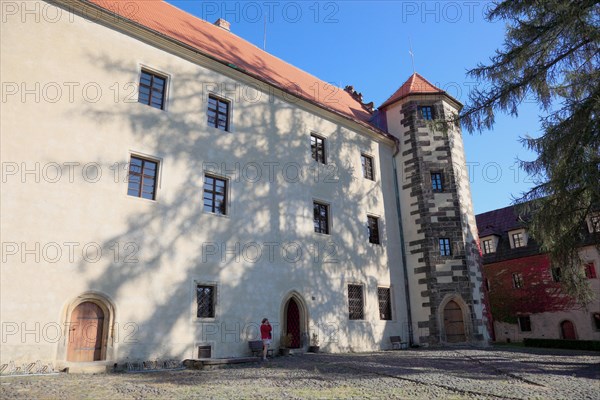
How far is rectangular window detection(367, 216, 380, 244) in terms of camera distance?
2022cm

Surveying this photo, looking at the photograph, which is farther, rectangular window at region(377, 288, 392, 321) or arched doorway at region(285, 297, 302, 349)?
rectangular window at region(377, 288, 392, 321)

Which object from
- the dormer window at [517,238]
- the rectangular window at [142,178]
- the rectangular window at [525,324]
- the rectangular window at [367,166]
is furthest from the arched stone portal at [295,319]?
the dormer window at [517,238]

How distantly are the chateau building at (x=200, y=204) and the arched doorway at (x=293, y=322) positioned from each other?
0.17 ft

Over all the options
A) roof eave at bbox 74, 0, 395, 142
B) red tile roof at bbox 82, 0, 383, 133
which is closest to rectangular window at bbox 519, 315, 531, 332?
roof eave at bbox 74, 0, 395, 142

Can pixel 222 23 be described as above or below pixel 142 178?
above

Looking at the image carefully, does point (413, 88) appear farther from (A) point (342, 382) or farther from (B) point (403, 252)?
(A) point (342, 382)

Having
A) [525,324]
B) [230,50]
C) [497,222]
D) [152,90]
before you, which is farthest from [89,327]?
[497,222]

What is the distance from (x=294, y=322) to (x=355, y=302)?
3070 mm

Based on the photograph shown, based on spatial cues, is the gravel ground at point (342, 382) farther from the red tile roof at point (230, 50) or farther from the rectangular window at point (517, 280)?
the rectangular window at point (517, 280)

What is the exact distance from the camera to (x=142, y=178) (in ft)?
43.7

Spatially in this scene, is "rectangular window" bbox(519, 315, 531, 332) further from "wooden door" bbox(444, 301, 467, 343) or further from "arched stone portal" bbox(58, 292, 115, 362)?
"arched stone portal" bbox(58, 292, 115, 362)

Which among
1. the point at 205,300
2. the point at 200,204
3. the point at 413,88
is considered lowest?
the point at 205,300

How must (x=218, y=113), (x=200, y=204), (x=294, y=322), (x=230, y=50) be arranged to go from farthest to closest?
(x=230, y=50)
(x=294, y=322)
(x=218, y=113)
(x=200, y=204)

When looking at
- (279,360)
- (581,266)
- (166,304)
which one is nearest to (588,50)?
(581,266)
